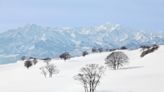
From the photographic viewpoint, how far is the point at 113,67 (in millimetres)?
143250

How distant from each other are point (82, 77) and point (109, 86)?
27.6ft

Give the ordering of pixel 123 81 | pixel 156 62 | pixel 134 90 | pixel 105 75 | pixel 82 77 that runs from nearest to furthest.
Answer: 1. pixel 134 90
2. pixel 82 77
3. pixel 123 81
4. pixel 105 75
5. pixel 156 62

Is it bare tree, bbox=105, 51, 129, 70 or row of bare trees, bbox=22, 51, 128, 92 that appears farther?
bare tree, bbox=105, 51, 129, 70

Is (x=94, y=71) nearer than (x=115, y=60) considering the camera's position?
Yes

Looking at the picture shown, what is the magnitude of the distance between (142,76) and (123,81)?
8020mm

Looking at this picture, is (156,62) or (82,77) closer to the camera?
(82,77)

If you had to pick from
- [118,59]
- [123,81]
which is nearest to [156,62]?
[118,59]

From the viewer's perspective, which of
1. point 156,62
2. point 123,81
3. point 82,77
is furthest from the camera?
point 156,62

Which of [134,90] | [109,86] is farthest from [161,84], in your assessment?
[109,86]

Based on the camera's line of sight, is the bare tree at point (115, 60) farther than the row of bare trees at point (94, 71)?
Yes

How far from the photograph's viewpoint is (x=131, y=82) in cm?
9975

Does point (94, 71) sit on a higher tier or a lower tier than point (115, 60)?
lower

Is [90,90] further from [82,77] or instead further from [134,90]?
[134,90]

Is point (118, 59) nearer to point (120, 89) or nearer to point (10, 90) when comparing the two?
point (10, 90)
